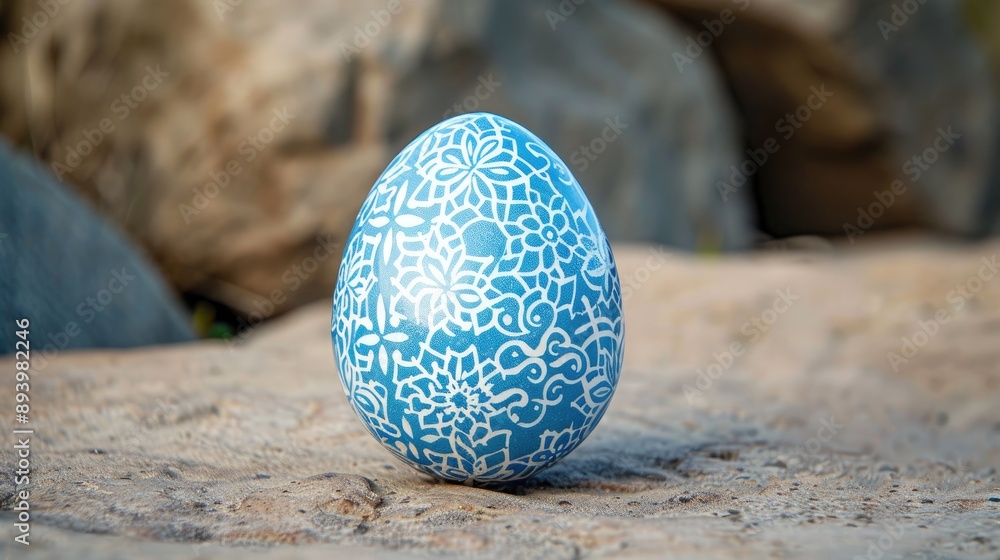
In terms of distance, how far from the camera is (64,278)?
4.91m

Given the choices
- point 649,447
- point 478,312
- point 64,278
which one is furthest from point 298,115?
point 478,312

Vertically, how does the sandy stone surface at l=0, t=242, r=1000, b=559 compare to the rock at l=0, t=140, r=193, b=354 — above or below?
below

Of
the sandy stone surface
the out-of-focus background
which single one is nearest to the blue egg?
the sandy stone surface

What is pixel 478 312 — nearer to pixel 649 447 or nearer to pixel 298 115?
pixel 649 447

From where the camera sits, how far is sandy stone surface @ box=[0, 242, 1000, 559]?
6.77 feet

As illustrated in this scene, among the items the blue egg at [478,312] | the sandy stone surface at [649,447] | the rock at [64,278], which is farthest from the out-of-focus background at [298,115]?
the blue egg at [478,312]

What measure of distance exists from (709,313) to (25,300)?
3.87m

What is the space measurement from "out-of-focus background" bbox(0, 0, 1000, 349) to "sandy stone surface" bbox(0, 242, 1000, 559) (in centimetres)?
104

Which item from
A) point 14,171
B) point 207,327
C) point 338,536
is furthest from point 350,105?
point 338,536

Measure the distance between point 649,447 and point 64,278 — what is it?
11.1 feet

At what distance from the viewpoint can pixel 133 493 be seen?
2365mm

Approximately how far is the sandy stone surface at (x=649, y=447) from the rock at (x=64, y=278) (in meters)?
0.36

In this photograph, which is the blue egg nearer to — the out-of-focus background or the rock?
the rock

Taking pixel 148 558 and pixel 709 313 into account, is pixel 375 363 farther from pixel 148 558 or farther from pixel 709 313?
pixel 709 313
